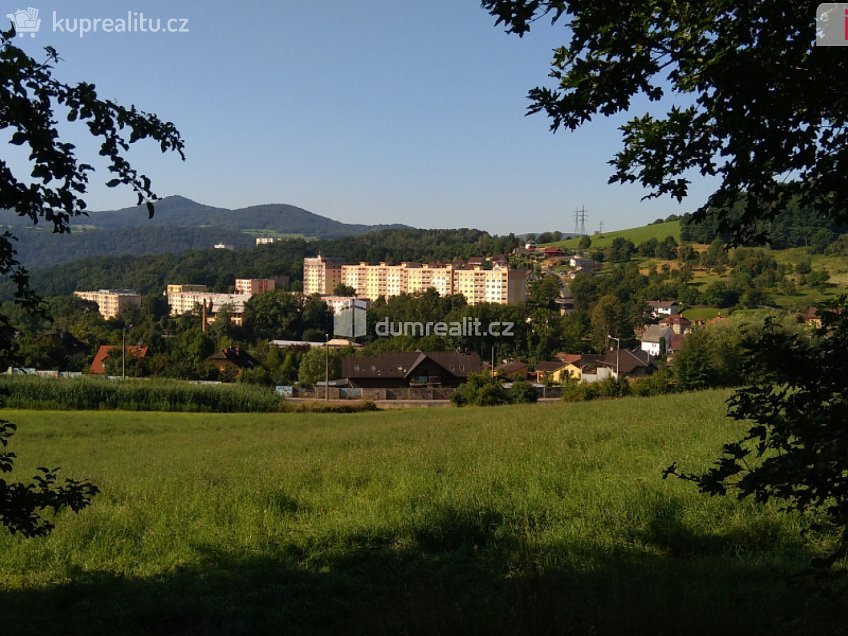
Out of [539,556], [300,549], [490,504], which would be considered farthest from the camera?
[490,504]

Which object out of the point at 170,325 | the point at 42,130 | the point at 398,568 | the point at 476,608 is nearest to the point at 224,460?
the point at 398,568

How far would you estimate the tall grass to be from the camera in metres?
36.9

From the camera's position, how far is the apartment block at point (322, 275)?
15575 centimetres

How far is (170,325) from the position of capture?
108 m

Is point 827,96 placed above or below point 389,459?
above

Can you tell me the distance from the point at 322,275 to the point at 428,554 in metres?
152

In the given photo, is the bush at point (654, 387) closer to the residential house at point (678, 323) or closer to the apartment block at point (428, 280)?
the residential house at point (678, 323)

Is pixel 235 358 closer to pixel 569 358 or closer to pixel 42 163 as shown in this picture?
pixel 569 358

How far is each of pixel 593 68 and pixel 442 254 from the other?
16716cm

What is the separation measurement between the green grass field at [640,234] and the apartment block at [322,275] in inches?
2153

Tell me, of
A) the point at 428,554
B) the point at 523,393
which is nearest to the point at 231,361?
the point at 523,393

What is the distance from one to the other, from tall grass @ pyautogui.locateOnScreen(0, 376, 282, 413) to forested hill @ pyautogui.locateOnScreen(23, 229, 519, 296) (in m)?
112

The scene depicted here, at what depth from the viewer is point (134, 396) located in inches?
1518

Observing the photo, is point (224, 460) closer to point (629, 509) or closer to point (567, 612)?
point (629, 509)
